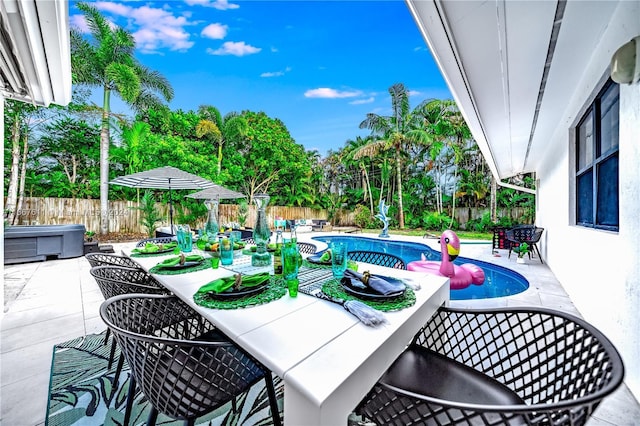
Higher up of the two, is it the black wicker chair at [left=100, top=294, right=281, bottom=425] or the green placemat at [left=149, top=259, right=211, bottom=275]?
the green placemat at [left=149, top=259, right=211, bottom=275]

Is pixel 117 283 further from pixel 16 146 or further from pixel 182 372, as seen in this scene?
pixel 16 146

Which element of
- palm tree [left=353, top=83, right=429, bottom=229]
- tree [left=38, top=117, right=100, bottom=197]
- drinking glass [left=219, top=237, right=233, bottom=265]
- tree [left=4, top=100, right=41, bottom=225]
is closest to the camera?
drinking glass [left=219, top=237, right=233, bottom=265]

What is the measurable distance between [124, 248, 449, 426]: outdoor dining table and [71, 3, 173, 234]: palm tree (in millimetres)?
9931

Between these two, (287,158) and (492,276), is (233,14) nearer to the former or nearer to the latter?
(287,158)

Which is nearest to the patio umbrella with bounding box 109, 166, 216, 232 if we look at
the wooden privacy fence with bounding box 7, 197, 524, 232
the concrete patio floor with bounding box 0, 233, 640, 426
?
the concrete patio floor with bounding box 0, 233, 640, 426

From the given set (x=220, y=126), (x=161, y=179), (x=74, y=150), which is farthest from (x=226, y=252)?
(x=220, y=126)

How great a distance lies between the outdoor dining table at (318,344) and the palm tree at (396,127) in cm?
1205

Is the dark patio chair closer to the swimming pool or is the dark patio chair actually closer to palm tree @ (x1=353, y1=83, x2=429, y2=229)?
the swimming pool

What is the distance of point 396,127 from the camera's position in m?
12.9

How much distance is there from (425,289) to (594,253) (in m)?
2.18

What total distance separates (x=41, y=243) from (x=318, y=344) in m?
7.42

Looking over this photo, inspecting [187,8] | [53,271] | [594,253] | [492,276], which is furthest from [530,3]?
[187,8]

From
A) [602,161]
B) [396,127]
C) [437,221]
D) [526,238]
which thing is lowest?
[526,238]

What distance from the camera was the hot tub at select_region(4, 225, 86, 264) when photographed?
205 inches
